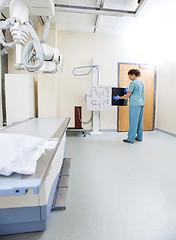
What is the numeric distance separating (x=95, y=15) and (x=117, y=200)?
3.56 m

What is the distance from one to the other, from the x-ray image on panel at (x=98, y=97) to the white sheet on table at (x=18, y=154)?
120 inches

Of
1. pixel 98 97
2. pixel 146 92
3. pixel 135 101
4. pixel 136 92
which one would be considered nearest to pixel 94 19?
pixel 98 97

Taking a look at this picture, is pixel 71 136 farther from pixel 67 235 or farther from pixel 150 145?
pixel 67 235

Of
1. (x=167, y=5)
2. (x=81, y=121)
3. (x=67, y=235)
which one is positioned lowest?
(x=67, y=235)

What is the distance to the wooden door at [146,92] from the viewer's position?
427cm

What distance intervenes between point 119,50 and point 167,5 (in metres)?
1.55

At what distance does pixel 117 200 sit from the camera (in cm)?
138

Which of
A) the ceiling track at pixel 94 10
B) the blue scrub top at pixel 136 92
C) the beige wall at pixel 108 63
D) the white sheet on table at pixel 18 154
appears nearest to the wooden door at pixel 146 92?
the beige wall at pixel 108 63

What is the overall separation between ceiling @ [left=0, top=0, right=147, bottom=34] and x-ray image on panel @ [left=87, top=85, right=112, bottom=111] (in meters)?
1.47

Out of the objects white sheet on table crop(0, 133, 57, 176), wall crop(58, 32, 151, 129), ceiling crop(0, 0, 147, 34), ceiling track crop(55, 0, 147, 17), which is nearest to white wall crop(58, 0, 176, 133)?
wall crop(58, 32, 151, 129)

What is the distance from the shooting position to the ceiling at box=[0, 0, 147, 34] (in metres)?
2.78

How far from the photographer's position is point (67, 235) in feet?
3.34

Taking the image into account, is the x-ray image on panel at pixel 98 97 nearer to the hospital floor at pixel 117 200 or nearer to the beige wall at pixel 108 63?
the beige wall at pixel 108 63

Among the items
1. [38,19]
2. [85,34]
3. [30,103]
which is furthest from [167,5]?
[30,103]
